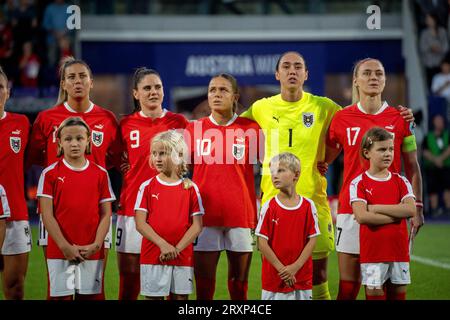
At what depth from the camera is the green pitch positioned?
24.4ft

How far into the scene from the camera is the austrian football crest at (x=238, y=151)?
18.7 feet

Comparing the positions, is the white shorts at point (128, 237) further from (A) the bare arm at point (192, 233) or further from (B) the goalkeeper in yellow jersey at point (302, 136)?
(B) the goalkeeper in yellow jersey at point (302, 136)

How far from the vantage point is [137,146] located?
5.80 metres

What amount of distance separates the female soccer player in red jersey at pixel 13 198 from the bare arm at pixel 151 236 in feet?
2.83

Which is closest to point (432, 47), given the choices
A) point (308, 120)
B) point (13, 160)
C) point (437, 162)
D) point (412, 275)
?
→ point (437, 162)

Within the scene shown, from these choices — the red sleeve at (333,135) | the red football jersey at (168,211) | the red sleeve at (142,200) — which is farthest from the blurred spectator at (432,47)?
the red sleeve at (142,200)

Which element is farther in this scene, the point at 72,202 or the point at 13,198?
the point at 13,198

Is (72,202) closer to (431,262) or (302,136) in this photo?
(302,136)

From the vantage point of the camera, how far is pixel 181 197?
210 inches

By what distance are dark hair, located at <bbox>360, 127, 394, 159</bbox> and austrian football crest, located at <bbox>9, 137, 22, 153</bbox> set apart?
7.64 ft

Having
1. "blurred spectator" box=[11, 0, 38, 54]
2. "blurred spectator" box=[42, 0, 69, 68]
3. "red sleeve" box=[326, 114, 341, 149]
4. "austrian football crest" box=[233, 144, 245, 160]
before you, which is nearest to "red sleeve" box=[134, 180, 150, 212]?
"austrian football crest" box=[233, 144, 245, 160]

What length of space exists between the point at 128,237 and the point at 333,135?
1611 millimetres

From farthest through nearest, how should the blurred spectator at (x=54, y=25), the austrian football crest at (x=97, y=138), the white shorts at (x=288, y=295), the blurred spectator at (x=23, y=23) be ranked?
1. the blurred spectator at (x=23, y=23)
2. the blurred spectator at (x=54, y=25)
3. the austrian football crest at (x=97, y=138)
4. the white shorts at (x=288, y=295)
